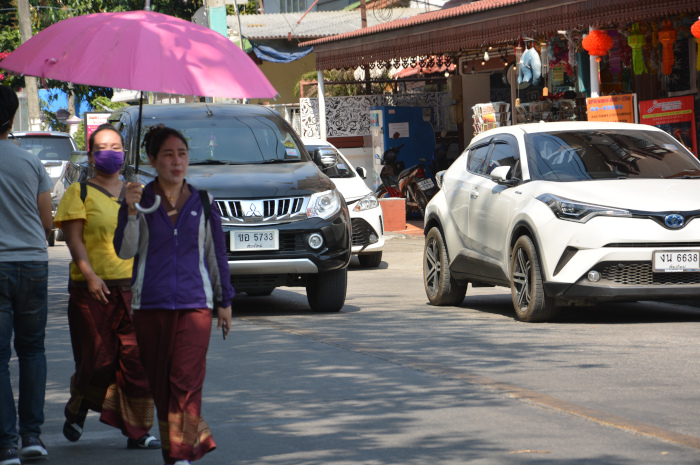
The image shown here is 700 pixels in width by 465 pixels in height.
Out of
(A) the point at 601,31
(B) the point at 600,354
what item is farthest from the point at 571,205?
(A) the point at 601,31

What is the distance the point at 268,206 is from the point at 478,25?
29.6ft

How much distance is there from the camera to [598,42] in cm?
1566

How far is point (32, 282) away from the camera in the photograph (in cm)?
561

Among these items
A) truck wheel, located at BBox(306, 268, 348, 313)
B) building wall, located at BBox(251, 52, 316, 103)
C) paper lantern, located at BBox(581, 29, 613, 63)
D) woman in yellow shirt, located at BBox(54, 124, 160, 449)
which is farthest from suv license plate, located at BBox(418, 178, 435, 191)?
woman in yellow shirt, located at BBox(54, 124, 160, 449)

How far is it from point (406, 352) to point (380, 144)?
16.2 m

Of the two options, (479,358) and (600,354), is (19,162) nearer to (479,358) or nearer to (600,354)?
(479,358)

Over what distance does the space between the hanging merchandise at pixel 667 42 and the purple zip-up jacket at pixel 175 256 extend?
11.3 metres

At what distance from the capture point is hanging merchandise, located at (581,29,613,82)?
51.4 feet

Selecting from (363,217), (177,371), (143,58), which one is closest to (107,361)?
(177,371)

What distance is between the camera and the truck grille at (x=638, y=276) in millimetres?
9328

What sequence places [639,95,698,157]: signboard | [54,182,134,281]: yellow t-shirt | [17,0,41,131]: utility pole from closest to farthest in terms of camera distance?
1. [54,182,134,281]: yellow t-shirt
2. [639,95,698,157]: signboard
3. [17,0,41,131]: utility pole

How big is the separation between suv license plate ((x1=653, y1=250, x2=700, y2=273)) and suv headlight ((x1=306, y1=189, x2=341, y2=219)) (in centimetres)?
295

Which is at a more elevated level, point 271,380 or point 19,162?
point 19,162

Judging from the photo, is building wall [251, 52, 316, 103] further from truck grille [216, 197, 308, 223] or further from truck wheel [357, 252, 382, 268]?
truck grille [216, 197, 308, 223]
